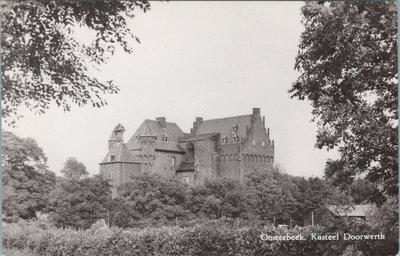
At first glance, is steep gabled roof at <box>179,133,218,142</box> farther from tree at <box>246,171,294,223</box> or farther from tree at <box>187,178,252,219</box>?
tree at <box>187,178,252,219</box>

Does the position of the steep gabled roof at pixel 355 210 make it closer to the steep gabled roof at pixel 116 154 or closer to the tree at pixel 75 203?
the steep gabled roof at pixel 116 154

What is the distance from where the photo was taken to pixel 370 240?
8.99 meters

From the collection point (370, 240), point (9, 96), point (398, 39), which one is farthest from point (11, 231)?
point (398, 39)

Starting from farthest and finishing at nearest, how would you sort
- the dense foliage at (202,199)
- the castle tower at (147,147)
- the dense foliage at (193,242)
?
1. the castle tower at (147,147)
2. the dense foliage at (202,199)
3. the dense foliage at (193,242)

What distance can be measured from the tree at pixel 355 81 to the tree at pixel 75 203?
587 inches

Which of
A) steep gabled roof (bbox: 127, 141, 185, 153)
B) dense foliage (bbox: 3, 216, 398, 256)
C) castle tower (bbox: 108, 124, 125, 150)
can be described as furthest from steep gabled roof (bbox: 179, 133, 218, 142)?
castle tower (bbox: 108, 124, 125, 150)

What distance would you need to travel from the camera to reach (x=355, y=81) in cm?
923

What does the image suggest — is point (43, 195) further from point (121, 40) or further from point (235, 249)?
point (121, 40)

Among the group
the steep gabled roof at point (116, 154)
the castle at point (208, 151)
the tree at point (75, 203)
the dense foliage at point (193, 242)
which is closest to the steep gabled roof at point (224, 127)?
the castle at point (208, 151)

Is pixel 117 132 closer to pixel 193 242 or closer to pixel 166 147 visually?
pixel 193 242

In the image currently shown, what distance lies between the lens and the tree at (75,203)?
22594mm

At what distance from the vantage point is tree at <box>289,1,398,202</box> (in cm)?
872

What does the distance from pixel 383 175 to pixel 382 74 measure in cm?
185

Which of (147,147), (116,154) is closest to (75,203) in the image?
(116,154)
